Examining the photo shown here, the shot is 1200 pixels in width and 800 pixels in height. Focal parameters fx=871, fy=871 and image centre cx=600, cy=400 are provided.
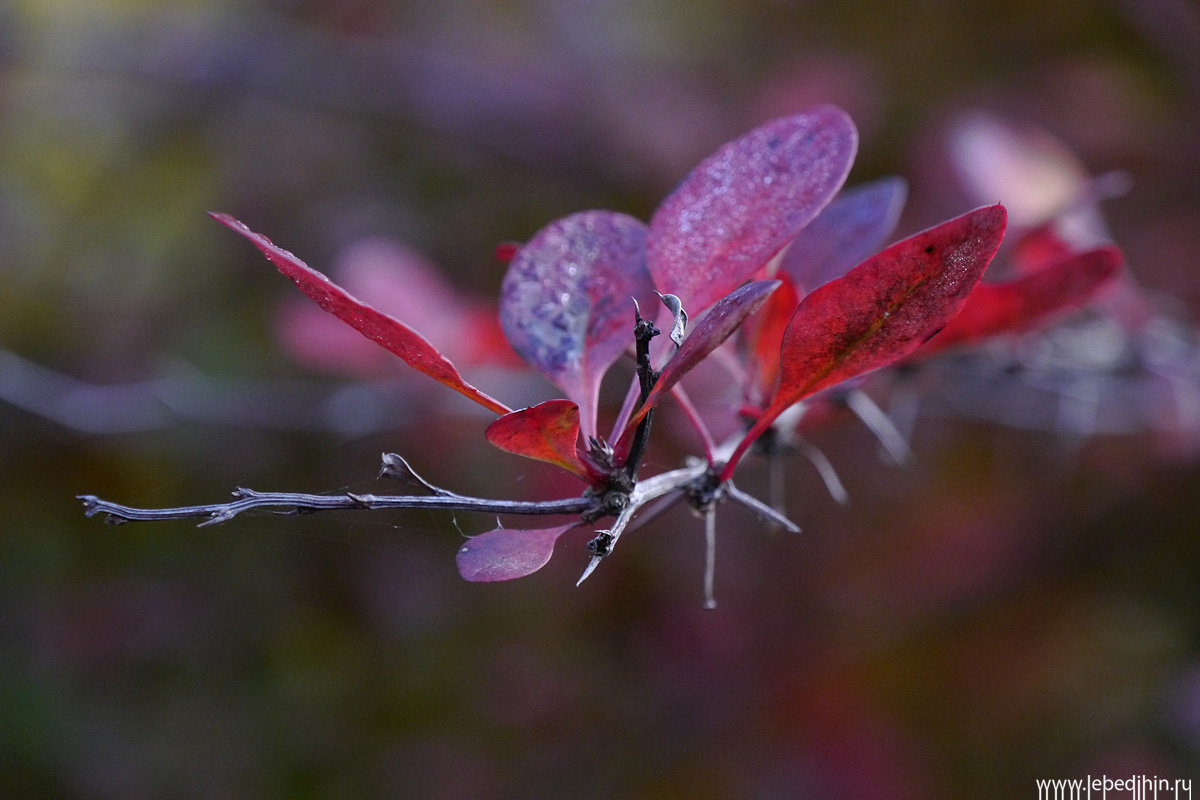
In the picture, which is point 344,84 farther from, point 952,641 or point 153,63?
point 952,641

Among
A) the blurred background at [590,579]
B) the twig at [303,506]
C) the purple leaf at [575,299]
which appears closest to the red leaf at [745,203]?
the purple leaf at [575,299]

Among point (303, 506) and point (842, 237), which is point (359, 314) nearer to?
point (303, 506)

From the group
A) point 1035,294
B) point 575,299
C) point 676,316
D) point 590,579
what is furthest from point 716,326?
point 590,579

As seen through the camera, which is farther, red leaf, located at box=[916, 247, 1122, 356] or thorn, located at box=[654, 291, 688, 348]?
red leaf, located at box=[916, 247, 1122, 356]

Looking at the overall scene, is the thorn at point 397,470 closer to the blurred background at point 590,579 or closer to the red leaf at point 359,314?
the red leaf at point 359,314

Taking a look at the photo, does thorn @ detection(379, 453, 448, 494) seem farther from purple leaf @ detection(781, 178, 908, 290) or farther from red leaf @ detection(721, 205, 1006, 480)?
purple leaf @ detection(781, 178, 908, 290)

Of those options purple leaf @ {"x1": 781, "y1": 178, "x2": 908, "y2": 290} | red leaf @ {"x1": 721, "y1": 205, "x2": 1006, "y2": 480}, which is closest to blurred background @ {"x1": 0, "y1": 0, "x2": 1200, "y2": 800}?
purple leaf @ {"x1": 781, "y1": 178, "x2": 908, "y2": 290}
